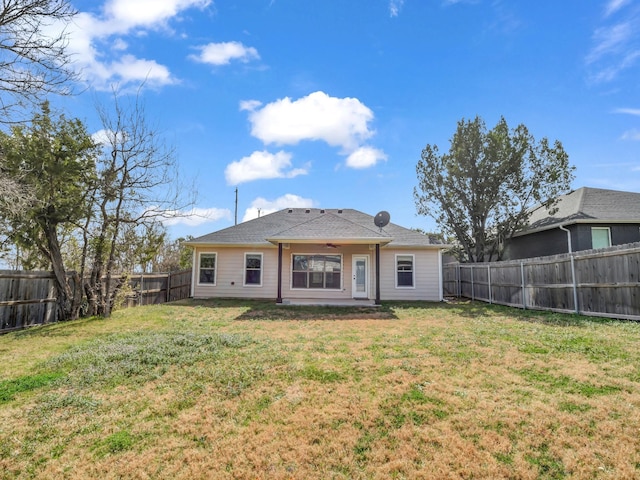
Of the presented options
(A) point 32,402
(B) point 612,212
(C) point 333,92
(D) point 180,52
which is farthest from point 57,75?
(B) point 612,212

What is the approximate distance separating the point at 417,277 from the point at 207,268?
9823 millimetres

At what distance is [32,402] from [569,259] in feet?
39.8

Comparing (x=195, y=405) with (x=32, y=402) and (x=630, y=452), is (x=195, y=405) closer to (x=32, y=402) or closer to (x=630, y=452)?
(x=32, y=402)

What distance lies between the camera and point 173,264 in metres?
24.1

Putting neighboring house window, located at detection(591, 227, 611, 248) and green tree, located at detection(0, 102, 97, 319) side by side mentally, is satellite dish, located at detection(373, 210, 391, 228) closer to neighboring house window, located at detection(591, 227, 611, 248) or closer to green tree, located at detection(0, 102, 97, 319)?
→ neighboring house window, located at detection(591, 227, 611, 248)

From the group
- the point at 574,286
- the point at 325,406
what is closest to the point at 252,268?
the point at 574,286

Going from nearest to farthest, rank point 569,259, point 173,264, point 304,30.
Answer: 1. point 569,259
2. point 304,30
3. point 173,264

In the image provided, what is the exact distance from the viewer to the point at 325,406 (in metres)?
3.84

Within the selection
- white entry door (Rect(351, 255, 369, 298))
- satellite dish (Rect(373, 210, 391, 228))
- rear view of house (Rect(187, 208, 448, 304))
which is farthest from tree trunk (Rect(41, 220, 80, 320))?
satellite dish (Rect(373, 210, 391, 228))

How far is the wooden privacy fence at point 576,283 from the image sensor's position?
8.06 metres

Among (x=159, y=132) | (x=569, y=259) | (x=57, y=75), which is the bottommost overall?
(x=569, y=259)

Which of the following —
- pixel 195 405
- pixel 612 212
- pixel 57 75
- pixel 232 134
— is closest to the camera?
pixel 195 405

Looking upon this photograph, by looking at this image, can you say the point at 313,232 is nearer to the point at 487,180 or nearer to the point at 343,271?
the point at 343,271

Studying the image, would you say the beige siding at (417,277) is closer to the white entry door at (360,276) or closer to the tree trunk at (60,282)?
the white entry door at (360,276)
